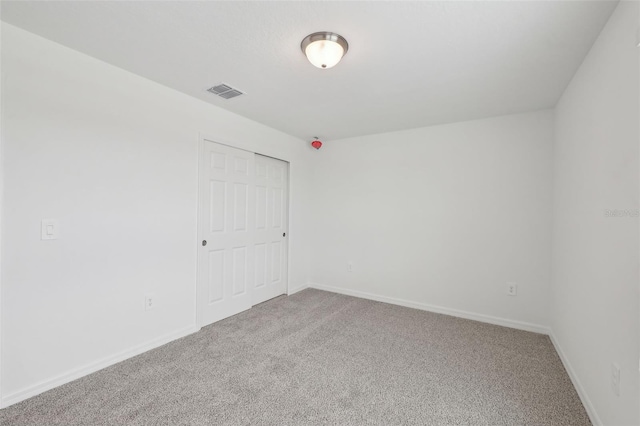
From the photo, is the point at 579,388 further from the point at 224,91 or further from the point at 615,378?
the point at 224,91

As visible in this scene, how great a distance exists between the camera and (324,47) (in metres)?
1.74

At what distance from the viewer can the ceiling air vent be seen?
2496mm

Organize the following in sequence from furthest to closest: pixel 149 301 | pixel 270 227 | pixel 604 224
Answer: pixel 270 227, pixel 149 301, pixel 604 224

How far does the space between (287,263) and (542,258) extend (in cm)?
310

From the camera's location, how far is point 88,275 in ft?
6.79

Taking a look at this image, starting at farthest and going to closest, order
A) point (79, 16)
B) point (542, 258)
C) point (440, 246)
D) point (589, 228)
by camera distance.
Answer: point (440, 246) < point (542, 258) < point (589, 228) < point (79, 16)

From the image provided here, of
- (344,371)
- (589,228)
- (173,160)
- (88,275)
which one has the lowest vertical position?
(344,371)

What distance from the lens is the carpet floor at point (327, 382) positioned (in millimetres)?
1676

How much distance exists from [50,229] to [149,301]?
3.08 ft

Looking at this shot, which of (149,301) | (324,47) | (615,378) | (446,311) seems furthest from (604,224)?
(149,301)

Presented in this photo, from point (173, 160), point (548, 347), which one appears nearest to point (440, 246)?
point (548, 347)

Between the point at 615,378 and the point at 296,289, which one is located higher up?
the point at 615,378

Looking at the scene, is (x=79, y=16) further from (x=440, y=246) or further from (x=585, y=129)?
(x=440, y=246)

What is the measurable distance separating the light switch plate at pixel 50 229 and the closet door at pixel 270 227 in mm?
1978
